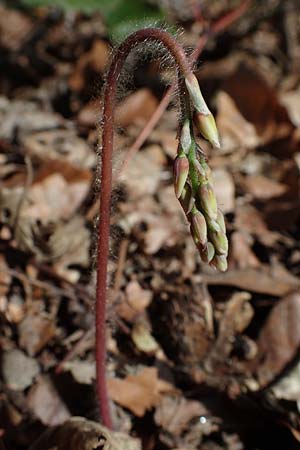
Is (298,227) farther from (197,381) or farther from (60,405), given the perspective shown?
(60,405)

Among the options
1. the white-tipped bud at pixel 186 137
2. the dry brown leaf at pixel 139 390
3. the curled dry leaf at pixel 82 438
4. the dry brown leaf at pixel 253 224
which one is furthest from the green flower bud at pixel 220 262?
the dry brown leaf at pixel 253 224

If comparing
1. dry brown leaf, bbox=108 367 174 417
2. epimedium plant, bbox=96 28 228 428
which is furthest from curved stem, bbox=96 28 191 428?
dry brown leaf, bbox=108 367 174 417

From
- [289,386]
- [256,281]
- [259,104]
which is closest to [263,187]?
[259,104]

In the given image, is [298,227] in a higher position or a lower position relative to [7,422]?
higher

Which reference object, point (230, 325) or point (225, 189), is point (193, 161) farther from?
point (225, 189)

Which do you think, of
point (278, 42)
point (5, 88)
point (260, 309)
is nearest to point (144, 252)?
point (260, 309)

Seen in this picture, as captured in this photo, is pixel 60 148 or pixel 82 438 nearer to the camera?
pixel 82 438
